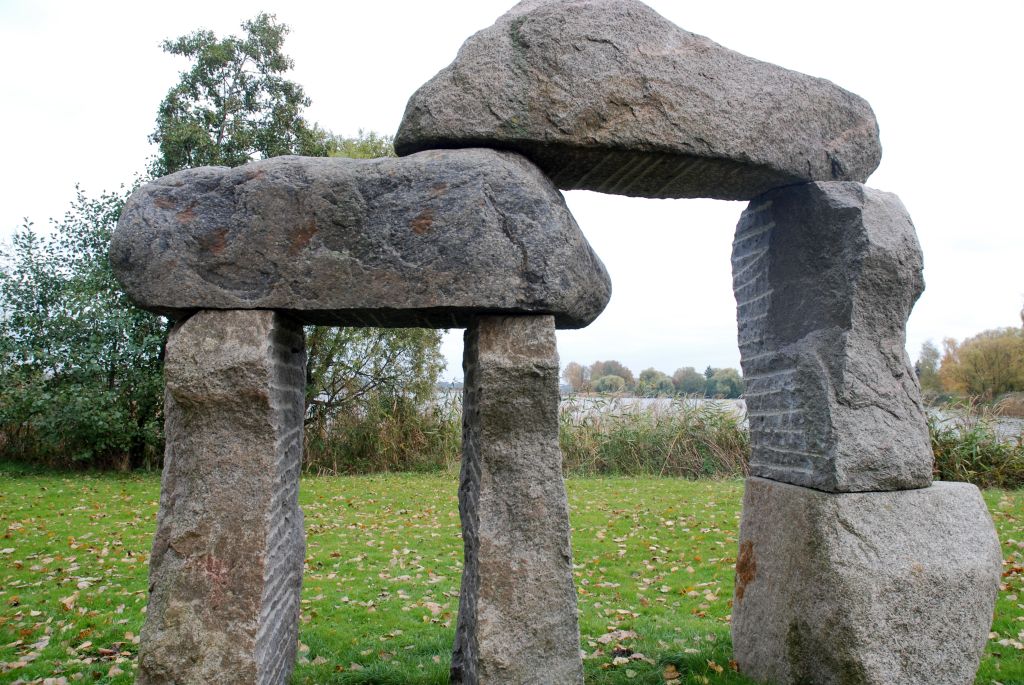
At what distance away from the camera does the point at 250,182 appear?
2795mm

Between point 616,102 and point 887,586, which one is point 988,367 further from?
point 616,102

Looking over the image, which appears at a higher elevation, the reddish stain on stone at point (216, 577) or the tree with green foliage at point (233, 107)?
the tree with green foliage at point (233, 107)

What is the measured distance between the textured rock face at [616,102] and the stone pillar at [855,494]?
1.42 feet

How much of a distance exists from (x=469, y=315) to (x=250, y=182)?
1008 mm

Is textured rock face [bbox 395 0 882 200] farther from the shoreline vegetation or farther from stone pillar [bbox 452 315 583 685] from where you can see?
the shoreline vegetation

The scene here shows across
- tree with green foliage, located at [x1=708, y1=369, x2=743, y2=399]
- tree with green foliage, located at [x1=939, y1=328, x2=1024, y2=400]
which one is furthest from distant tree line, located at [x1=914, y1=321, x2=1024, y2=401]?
tree with green foliage, located at [x1=708, y1=369, x2=743, y2=399]

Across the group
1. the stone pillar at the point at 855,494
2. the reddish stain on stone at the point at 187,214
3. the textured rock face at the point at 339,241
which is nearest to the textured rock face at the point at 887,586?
the stone pillar at the point at 855,494

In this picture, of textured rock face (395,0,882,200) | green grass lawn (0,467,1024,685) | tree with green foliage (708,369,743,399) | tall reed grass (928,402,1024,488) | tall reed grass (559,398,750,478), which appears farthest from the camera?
tree with green foliage (708,369,743,399)

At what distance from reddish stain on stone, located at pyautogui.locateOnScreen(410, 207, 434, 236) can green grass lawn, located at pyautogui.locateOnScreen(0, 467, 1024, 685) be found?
2.29 metres

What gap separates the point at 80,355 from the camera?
34.2 ft

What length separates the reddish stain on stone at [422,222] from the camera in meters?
2.76

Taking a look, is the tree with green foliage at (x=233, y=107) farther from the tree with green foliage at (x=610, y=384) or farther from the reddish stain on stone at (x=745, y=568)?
the reddish stain on stone at (x=745, y=568)

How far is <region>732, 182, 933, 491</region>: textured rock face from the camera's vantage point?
317 cm

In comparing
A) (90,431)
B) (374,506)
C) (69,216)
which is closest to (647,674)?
(374,506)
